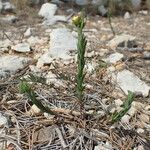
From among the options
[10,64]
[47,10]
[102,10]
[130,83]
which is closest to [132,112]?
[130,83]

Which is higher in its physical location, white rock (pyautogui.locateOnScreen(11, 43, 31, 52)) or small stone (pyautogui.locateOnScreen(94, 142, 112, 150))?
white rock (pyautogui.locateOnScreen(11, 43, 31, 52))

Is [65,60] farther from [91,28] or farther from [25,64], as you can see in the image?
[91,28]

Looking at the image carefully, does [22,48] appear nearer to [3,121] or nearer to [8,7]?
[3,121]

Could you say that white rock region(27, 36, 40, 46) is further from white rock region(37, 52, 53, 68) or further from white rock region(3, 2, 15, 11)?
white rock region(3, 2, 15, 11)

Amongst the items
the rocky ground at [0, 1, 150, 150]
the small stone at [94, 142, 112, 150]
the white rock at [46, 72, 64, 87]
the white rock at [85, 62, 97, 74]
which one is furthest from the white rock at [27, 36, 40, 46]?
the small stone at [94, 142, 112, 150]

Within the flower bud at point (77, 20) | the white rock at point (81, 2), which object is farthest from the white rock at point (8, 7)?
the flower bud at point (77, 20)

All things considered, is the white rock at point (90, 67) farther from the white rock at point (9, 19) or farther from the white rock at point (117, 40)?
the white rock at point (9, 19)

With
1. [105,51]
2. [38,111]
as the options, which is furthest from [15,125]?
[105,51]
